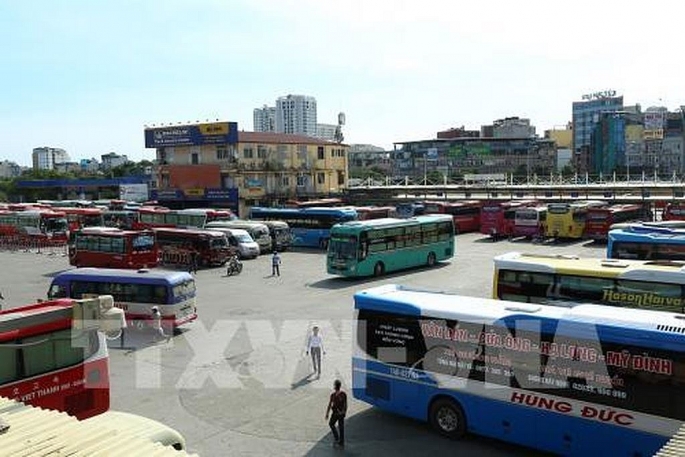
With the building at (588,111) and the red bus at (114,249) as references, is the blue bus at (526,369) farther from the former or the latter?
the building at (588,111)

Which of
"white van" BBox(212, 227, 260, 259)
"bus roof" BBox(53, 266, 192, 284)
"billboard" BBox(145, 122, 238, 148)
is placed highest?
"billboard" BBox(145, 122, 238, 148)

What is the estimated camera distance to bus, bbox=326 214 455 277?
29.5 metres

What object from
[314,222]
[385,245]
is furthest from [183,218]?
[385,245]

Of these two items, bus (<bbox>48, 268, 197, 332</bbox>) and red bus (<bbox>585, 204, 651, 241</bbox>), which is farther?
red bus (<bbox>585, 204, 651, 241</bbox>)

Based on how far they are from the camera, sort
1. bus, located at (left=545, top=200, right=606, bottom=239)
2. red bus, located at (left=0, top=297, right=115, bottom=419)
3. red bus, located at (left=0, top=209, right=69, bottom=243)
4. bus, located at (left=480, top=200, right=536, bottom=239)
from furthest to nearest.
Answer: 1. red bus, located at (left=0, top=209, right=69, bottom=243)
2. bus, located at (left=480, top=200, right=536, bottom=239)
3. bus, located at (left=545, top=200, right=606, bottom=239)
4. red bus, located at (left=0, top=297, right=115, bottom=419)

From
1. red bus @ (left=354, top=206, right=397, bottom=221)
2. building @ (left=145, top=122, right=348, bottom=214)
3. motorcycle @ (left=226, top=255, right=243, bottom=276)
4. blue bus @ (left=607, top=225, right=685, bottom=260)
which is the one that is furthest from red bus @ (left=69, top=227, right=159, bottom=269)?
building @ (left=145, top=122, right=348, bottom=214)

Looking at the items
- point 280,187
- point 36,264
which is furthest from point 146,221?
point 280,187

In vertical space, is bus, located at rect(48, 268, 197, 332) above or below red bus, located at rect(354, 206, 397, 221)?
below

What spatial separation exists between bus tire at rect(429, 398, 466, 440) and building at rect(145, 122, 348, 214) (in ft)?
159

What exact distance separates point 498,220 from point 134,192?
152 ft

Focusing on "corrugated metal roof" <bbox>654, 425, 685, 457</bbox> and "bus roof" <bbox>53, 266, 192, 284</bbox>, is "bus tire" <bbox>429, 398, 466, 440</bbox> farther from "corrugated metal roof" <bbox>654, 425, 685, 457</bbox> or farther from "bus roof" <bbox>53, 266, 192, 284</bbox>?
"bus roof" <bbox>53, 266, 192, 284</bbox>

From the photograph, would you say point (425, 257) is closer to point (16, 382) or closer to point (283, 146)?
point (16, 382)

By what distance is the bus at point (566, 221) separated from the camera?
1651 inches

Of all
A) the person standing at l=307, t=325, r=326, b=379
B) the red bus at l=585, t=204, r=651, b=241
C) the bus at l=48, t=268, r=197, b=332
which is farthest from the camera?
the red bus at l=585, t=204, r=651, b=241
